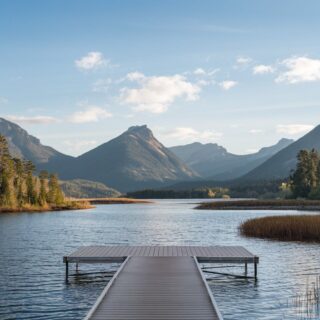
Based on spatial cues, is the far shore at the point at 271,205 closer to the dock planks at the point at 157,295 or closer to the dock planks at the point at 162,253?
the dock planks at the point at 162,253

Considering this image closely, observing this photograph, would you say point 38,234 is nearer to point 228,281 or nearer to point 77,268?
point 77,268

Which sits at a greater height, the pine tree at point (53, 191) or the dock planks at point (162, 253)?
the pine tree at point (53, 191)

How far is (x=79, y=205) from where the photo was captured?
18188 centimetres

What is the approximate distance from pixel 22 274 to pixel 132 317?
57.4ft

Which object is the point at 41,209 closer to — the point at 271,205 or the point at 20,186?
the point at 20,186

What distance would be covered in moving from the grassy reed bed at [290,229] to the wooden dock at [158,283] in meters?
18.3

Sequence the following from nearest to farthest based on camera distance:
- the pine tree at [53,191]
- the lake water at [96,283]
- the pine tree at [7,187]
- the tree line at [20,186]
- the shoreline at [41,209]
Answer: the lake water at [96,283], the shoreline at [41,209], the pine tree at [7,187], the tree line at [20,186], the pine tree at [53,191]

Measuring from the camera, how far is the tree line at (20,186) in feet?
447

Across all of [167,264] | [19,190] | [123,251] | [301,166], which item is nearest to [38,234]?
[123,251]

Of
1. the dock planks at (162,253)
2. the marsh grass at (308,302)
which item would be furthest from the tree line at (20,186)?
the marsh grass at (308,302)

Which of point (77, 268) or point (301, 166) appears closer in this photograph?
point (77, 268)

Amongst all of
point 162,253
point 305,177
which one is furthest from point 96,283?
point 305,177

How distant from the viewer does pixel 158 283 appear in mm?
26000

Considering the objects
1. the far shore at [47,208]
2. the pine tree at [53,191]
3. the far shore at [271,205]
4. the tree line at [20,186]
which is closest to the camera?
the far shore at [47,208]
